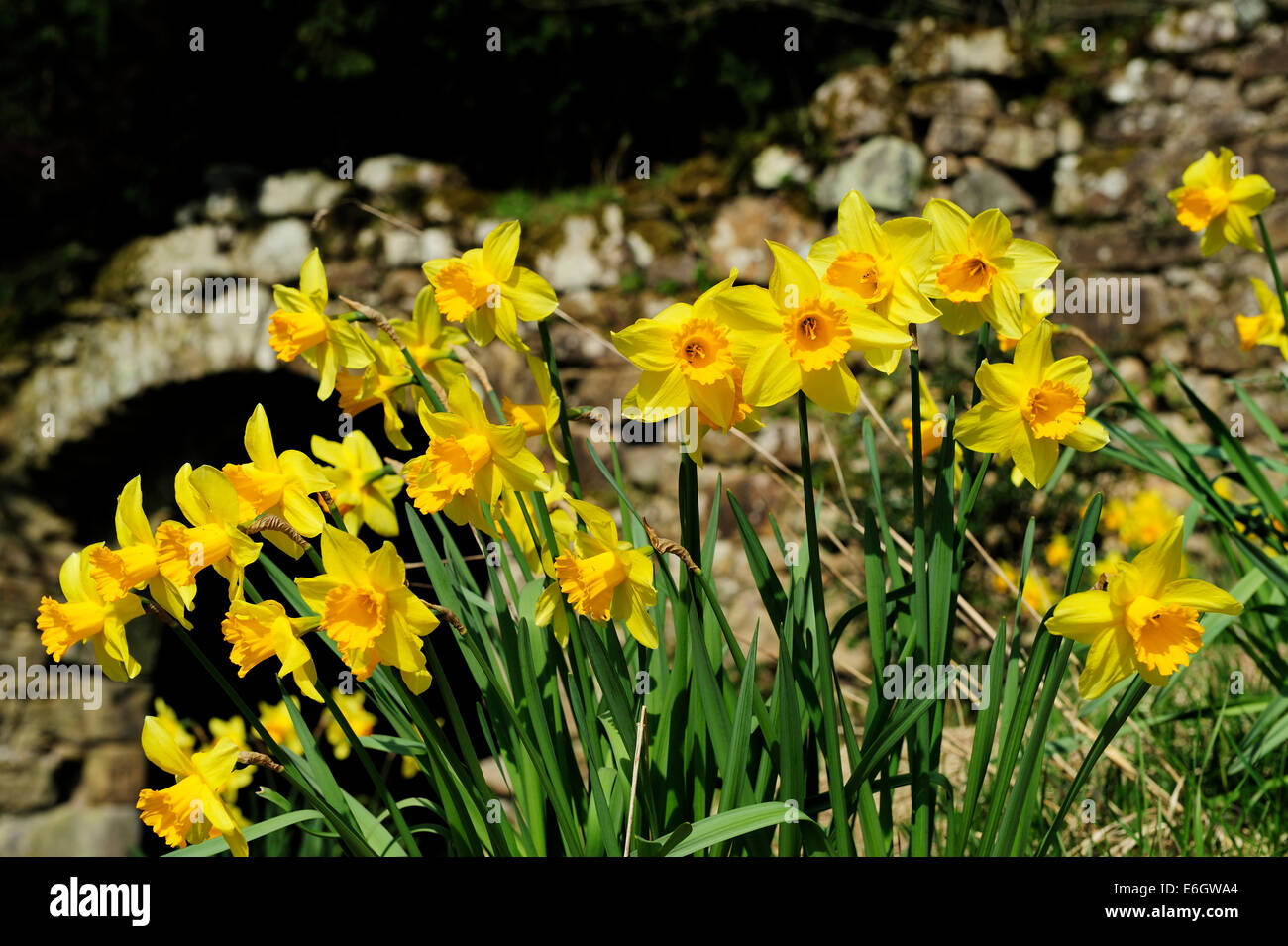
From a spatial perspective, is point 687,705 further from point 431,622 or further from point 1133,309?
point 1133,309

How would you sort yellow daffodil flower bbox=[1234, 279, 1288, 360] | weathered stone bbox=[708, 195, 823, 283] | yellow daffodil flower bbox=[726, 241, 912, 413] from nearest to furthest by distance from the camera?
yellow daffodil flower bbox=[726, 241, 912, 413] → yellow daffodil flower bbox=[1234, 279, 1288, 360] → weathered stone bbox=[708, 195, 823, 283]

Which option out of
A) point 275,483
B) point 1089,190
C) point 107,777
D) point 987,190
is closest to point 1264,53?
point 1089,190

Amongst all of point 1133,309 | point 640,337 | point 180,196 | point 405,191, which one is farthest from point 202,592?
point 640,337

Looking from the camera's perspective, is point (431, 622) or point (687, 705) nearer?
point (431, 622)

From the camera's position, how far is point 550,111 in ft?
13.7

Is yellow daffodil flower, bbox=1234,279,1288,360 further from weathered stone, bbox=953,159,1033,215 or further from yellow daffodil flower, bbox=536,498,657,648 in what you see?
weathered stone, bbox=953,159,1033,215

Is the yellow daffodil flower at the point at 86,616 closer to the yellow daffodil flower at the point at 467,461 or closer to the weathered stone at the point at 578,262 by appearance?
the yellow daffodil flower at the point at 467,461

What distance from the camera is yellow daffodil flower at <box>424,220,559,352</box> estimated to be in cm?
89

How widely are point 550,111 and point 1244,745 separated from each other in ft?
11.9

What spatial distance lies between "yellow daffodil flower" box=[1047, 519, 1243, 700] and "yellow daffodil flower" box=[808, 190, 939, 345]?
0.25 meters

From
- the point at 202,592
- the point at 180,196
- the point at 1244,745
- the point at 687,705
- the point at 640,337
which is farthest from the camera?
the point at 202,592

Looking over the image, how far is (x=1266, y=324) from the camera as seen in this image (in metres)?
1.69

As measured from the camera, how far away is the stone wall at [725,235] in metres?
3.49

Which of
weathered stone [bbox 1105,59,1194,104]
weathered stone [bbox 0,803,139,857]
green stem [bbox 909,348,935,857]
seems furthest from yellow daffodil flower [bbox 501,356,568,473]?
weathered stone [bbox 0,803,139,857]
